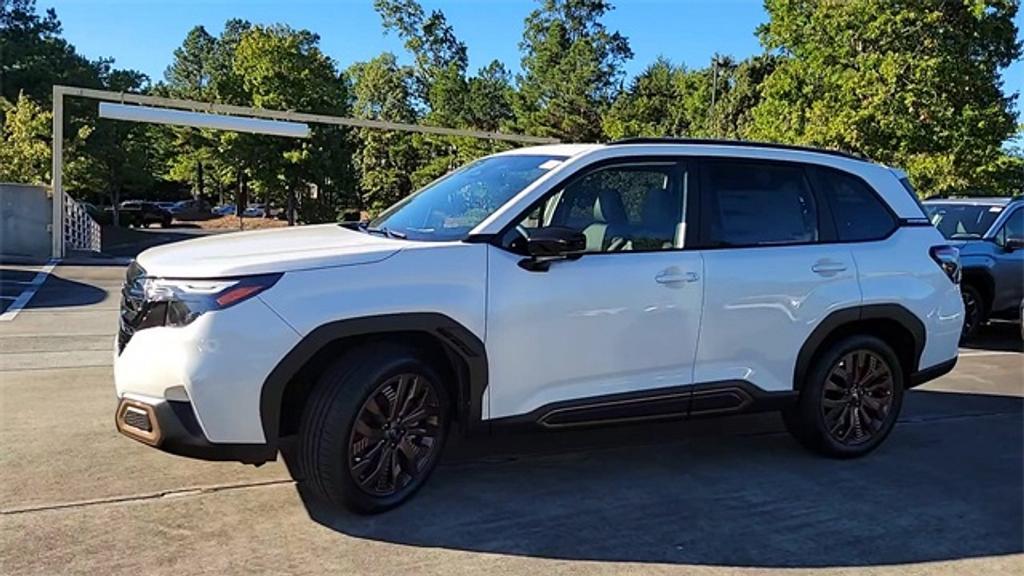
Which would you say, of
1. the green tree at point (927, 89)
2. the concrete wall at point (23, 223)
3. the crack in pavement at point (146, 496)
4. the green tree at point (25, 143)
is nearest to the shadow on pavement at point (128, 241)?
the green tree at point (25, 143)

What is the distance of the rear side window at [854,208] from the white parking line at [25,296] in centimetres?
918

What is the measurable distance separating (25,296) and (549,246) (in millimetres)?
10823

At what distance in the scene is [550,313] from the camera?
4199 millimetres

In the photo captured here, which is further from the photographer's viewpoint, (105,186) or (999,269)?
(105,186)

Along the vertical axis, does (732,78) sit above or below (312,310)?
above

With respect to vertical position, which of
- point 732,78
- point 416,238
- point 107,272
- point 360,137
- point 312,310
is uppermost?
point 732,78

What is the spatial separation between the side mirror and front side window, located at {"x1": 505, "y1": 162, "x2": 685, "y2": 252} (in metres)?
0.25

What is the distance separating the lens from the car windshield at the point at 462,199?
442 cm

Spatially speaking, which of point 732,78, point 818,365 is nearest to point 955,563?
point 818,365

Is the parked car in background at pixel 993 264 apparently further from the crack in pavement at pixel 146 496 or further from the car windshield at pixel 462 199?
the crack in pavement at pixel 146 496

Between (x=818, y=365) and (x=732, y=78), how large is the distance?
150ft

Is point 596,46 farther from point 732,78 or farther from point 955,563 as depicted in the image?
point 955,563

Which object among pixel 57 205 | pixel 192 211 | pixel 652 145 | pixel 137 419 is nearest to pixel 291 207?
pixel 192 211

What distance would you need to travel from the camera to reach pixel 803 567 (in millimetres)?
3682
